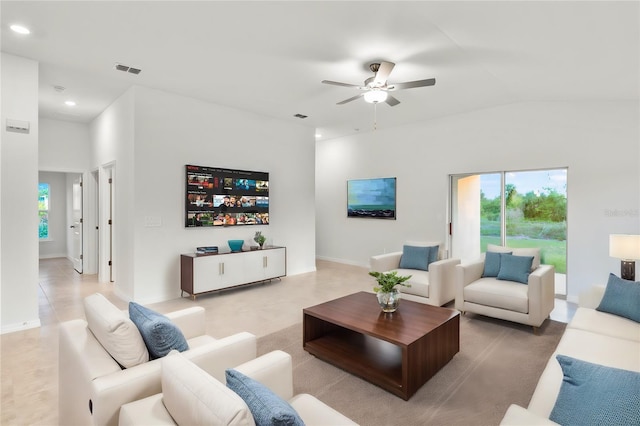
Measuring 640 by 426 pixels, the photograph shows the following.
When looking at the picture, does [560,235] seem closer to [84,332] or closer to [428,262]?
[428,262]

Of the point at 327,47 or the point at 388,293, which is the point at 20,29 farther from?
the point at 388,293

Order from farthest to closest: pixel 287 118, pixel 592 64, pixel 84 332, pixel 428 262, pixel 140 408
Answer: pixel 287 118 < pixel 428 262 < pixel 592 64 < pixel 84 332 < pixel 140 408

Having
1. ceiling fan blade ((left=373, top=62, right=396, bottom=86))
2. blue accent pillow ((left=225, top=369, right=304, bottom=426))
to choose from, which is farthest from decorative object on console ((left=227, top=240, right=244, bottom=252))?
blue accent pillow ((left=225, top=369, right=304, bottom=426))

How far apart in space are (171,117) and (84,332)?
12.1 feet

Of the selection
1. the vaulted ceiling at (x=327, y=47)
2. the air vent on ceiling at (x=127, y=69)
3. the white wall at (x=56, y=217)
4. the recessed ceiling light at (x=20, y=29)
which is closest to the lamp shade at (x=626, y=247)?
the vaulted ceiling at (x=327, y=47)

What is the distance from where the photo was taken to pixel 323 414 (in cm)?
150

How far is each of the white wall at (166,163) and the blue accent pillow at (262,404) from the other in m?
4.08

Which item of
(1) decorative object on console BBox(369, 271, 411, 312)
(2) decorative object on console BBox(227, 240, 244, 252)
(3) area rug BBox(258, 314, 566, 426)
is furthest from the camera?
(2) decorative object on console BBox(227, 240, 244, 252)

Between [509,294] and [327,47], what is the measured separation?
329 centimetres

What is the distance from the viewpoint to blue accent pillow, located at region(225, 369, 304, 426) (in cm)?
108

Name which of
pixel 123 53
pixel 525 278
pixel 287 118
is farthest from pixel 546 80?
pixel 123 53

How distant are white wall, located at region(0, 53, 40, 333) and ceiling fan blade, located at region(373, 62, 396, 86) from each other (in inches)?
155

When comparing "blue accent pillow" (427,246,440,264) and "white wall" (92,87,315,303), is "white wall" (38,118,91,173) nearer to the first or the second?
"white wall" (92,87,315,303)

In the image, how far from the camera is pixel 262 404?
45.1 inches
